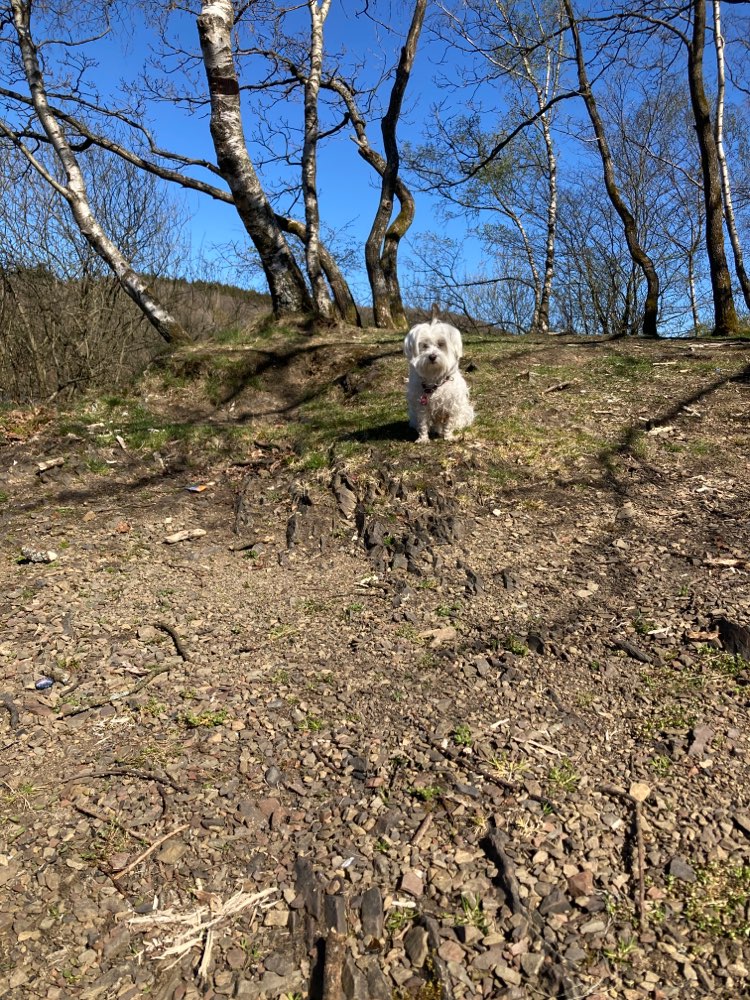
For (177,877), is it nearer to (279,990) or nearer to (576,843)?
(279,990)

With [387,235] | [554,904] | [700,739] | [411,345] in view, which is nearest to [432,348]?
[411,345]

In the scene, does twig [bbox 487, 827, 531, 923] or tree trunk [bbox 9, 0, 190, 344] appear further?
tree trunk [bbox 9, 0, 190, 344]

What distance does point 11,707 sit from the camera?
328 cm

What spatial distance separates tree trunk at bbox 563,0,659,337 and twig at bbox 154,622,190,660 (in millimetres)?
10370

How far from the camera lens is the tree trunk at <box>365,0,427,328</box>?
1112 cm

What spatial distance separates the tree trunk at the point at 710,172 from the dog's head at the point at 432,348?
24.0 ft

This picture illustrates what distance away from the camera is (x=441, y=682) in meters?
3.39

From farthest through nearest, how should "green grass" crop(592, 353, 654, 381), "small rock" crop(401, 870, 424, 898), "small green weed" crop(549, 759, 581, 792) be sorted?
"green grass" crop(592, 353, 654, 381)
"small green weed" crop(549, 759, 581, 792)
"small rock" crop(401, 870, 424, 898)

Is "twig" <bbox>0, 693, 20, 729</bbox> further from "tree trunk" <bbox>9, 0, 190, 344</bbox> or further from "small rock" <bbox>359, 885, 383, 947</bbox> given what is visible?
"tree trunk" <bbox>9, 0, 190, 344</bbox>

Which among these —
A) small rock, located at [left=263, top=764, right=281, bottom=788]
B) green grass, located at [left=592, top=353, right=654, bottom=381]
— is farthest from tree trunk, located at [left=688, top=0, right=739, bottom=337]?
small rock, located at [left=263, top=764, right=281, bottom=788]

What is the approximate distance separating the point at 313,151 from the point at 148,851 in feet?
34.0

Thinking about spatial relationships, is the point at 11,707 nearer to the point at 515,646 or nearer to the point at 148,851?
the point at 148,851

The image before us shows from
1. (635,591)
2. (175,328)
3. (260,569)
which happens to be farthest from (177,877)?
(175,328)

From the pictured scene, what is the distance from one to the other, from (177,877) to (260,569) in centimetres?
246
